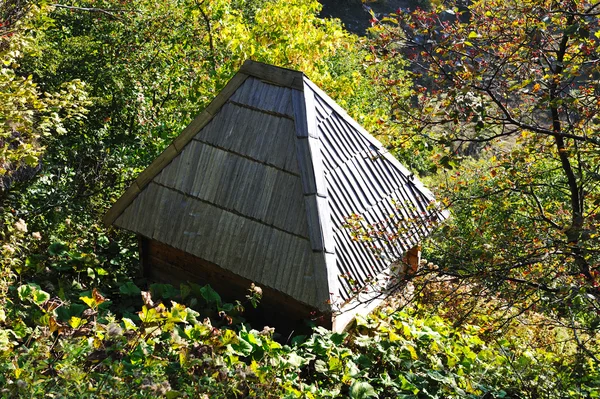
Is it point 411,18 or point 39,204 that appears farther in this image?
point 39,204

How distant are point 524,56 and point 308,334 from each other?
350 cm

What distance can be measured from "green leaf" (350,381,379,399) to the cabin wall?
3.60ft

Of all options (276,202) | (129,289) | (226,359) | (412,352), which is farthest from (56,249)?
(412,352)

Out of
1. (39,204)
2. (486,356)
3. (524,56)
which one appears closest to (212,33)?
(39,204)

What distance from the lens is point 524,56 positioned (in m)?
5.54

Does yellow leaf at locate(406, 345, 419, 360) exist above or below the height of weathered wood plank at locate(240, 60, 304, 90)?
below

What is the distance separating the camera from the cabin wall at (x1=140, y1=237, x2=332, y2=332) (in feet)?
20.0

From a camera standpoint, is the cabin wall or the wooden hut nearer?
the wooden hut

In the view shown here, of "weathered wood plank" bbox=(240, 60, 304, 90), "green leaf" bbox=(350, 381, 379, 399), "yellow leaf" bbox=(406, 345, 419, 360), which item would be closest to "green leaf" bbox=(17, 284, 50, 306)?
"green leaf" bbox=(350, 381, 379, 399)

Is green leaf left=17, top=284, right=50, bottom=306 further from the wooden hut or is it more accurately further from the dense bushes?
the wooden hut

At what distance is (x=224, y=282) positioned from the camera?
6.56 metres

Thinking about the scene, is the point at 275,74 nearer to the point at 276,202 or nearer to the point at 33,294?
the point at 276,202

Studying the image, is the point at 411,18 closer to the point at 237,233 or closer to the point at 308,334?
the point at 237,233

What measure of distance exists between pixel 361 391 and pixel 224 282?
246cm
